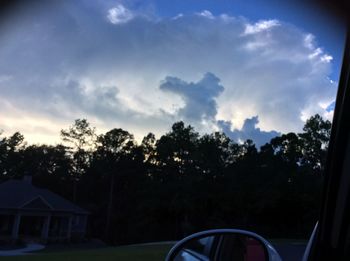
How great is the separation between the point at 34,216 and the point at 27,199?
1.82 meters

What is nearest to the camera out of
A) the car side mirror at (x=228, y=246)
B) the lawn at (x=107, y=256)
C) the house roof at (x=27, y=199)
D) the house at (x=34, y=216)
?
the car side mirror at (x=228, y=246)

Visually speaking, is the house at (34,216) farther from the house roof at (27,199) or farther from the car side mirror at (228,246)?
the car side mirror at (228,246)

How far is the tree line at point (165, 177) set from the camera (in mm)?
33375

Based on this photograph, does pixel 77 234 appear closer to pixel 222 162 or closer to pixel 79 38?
pixel 222 162

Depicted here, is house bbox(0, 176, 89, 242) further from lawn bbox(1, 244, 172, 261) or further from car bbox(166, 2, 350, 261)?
car bbox(166, 2, 350, 261)

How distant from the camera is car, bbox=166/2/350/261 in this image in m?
1.75

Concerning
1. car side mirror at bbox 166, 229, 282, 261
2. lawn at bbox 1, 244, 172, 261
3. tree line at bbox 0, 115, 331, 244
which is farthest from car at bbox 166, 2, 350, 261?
tree line at bbox 0, 115, 331, 244

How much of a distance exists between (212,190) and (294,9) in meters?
35.1

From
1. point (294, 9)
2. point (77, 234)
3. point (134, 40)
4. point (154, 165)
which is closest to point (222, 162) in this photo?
point (154, 165)

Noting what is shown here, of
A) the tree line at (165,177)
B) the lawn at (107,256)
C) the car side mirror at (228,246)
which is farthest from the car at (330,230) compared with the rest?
the tree line at (165,177)

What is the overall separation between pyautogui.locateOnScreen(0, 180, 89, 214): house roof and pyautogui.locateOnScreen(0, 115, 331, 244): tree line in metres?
4.48

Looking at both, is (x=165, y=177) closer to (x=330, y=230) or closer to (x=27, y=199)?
(x=27, y=199)

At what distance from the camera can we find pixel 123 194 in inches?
1597

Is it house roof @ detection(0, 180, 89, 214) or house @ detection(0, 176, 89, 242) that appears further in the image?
house roof @ detection(0, 180, 89, 214)
